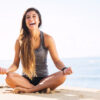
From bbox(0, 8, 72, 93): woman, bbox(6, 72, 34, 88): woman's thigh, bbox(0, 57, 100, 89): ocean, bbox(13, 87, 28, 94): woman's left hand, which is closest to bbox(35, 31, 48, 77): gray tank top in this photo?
bbox(0, 8, 72, 93): woman

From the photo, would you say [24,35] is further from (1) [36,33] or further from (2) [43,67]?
(2) [43,67]

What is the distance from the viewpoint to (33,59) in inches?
191

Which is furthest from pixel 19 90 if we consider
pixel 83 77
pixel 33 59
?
pixel 83 77

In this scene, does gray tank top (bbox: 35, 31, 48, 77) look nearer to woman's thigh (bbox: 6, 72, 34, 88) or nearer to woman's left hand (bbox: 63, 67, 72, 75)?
woman's thigh (bbox: 6, 72, 34, 88)

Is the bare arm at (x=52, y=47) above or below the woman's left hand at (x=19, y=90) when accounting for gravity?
above

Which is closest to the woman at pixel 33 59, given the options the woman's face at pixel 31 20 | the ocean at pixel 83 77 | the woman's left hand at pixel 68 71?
the woman's face at pixel 31 20

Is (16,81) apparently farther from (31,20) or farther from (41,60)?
(31,20)

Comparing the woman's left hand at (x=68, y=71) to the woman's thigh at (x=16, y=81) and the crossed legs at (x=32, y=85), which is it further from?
the woman's thigh at (x=16, y=81)

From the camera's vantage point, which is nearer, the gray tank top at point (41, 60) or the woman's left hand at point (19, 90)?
the woman's left hand at point (19, 90)

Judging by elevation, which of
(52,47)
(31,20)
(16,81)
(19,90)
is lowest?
(19,90)

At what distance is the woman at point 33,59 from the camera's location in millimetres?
4719

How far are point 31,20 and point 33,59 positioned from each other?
2.35 feet

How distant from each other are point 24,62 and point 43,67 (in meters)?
0.36

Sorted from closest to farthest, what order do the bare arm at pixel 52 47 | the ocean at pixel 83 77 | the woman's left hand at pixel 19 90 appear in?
the woman's left hand at pixel 19 90
the bare arm at pixel 52 47
the ocean at pixel 83 77
